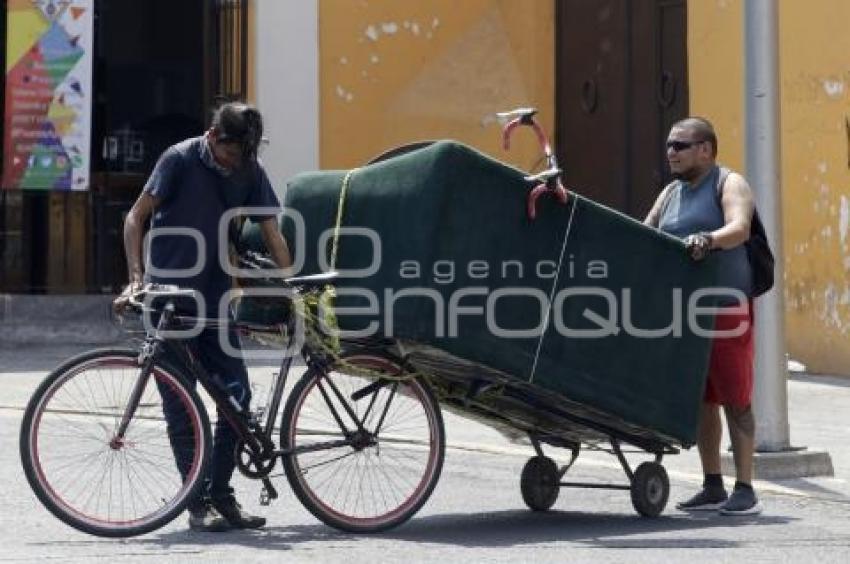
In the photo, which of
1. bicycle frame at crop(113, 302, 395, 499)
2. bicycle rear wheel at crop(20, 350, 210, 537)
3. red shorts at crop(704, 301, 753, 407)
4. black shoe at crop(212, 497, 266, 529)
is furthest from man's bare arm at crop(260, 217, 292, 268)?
red shorts at crop(704, 301, 753, 407)

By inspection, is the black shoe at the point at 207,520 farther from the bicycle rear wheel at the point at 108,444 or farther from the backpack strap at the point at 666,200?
the backpack strap at the point at 666,200

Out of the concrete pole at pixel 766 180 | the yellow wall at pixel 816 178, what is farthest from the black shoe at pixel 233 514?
the yellow wall at pixel 816 178

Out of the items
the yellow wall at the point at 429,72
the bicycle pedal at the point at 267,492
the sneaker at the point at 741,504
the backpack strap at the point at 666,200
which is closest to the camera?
the bicycle pedal at the point at 267,492

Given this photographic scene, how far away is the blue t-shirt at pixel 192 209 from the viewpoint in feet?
27.6

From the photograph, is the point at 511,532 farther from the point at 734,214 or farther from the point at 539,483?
the point at 734,214

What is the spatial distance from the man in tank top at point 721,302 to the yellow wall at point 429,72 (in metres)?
9.53

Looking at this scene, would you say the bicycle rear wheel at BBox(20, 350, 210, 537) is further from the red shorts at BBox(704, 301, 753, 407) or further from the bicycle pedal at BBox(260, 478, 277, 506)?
the red shorts at BBox(704, 301, 753, 407)

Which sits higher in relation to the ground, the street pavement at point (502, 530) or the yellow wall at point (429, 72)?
the yellow wall at point (429, 72)

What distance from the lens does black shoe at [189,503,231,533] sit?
832 centimetres

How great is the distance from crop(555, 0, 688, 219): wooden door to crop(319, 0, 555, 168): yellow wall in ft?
1.03

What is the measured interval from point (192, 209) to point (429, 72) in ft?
35.9

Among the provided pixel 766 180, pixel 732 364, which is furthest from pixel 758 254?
pixel 766 180

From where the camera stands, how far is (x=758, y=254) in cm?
917

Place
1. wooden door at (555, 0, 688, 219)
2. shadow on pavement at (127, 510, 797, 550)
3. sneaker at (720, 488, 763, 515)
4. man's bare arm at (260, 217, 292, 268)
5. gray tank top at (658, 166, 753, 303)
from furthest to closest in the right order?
wooden door at (555, 0, 688, 219)
sneaker at (720, 488, 763, 515)
gray tank top at (658, 166, 753, 303)
man's bare arm at (260, 217, 292, 268)
shadow on pavement at (127, 510, 797, 550)
